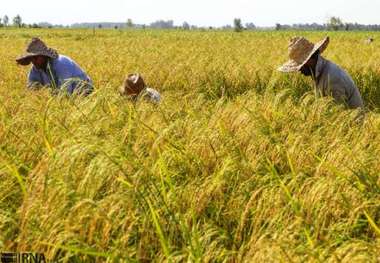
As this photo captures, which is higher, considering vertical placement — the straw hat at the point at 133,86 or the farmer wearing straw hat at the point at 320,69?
the farmer wearing straw hat at the point at 320,69

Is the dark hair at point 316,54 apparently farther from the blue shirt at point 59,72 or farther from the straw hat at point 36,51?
the straw hat at point 36,51

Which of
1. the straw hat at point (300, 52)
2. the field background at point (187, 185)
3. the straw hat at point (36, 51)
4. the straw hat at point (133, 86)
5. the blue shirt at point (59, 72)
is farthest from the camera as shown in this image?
the blue shirt at point (59, 72)

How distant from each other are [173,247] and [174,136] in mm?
1479

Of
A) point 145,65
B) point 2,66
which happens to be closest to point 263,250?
point 145,65

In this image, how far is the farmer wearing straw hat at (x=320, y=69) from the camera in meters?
4.98

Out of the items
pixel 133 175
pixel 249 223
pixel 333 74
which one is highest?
pixel 333 74

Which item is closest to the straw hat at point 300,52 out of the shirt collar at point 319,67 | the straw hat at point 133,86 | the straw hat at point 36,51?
the shirt collar at point 319,67

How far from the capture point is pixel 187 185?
A: 2.82 metres

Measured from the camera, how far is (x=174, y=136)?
3.61 m

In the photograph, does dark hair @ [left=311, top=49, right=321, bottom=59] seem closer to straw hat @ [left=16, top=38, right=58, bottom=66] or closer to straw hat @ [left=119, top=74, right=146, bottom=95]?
straw hat @ [left=119, top=74, right=146, bottom=95]

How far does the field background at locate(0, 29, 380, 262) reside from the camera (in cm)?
226

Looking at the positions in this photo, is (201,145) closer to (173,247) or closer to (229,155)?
(229,155)

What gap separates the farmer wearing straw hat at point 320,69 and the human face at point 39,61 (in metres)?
2.79

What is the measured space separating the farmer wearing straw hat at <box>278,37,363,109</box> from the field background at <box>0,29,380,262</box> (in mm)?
585
